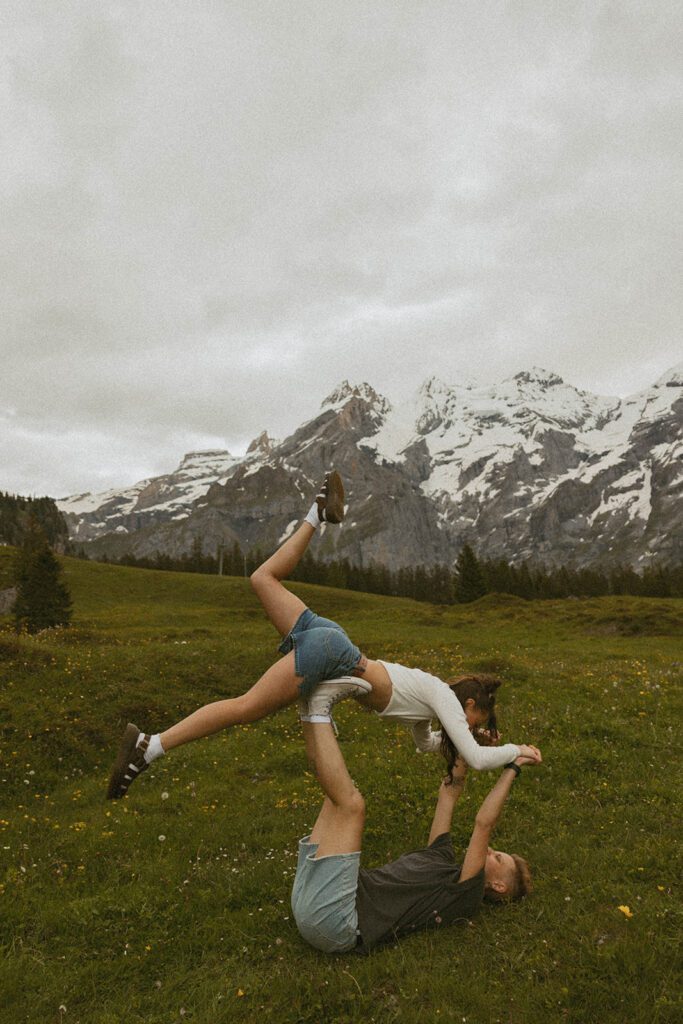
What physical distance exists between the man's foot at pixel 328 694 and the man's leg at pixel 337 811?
443 millimetres

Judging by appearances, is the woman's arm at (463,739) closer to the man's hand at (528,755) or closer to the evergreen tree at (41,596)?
the man's hand at (528,755)

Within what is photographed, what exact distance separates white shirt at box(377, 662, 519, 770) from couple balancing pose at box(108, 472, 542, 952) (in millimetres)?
13

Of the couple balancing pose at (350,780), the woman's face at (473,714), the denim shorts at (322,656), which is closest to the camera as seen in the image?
the couple balancing pose at (350,780)

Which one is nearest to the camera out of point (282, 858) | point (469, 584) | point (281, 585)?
point (281, 585)

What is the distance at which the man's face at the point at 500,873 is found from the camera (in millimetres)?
7898

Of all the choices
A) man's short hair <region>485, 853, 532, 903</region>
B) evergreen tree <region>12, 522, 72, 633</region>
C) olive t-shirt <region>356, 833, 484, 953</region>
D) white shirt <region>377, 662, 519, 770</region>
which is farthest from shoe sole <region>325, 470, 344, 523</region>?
evergreen tree <region>12, 522, 72, 633</region>

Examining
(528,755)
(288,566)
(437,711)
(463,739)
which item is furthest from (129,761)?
(528,755)

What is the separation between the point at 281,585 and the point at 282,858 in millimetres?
4158

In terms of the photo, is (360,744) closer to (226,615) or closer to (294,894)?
(294,894)

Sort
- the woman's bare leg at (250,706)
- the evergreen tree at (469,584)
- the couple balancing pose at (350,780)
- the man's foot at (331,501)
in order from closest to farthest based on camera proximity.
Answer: the couple balancing pose at (350,780)
the woman's bare leg at (250,706)
the man's foot at (331,501)
the evergreen tree at (469,584)

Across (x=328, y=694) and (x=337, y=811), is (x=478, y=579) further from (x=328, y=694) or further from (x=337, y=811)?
(x=337, y=811)

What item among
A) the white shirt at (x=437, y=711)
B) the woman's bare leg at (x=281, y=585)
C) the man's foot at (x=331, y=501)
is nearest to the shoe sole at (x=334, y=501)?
the man's foot at (x=331, y=501)

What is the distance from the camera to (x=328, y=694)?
25.5ft

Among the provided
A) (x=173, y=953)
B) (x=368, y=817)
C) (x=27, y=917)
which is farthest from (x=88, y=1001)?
(x=368, y=817)
